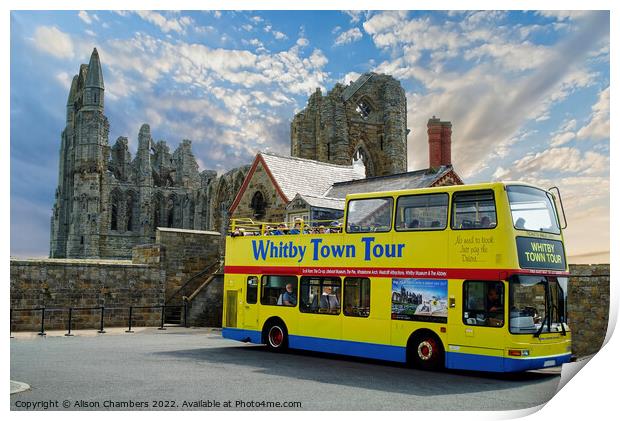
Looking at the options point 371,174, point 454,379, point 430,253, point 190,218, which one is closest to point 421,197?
point 430,253

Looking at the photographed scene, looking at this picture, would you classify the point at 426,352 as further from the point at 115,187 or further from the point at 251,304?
the point at 115,187

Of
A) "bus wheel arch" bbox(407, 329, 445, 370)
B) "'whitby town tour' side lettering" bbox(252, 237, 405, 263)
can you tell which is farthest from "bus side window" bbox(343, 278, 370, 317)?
"bus wheel arch" bbox(407, 329, 445, 370)

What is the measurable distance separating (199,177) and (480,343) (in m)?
73.3

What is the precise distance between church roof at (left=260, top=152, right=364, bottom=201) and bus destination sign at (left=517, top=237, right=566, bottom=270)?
14.2 meters

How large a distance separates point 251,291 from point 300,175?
11908 millimetres

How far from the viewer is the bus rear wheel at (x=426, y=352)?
13625 mm

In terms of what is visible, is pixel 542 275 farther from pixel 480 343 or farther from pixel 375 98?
pixel 375 98

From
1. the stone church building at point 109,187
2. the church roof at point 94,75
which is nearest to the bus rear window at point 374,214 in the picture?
the stone church building at point 109,187

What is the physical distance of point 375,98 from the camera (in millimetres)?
43656

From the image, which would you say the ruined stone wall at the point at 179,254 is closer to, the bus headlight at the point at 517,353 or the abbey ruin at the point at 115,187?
the abbey ruin at the point at 115,187

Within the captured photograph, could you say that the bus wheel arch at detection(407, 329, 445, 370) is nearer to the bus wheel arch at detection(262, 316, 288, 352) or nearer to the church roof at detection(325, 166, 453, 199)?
the bus wheel arch at detection(262, 316, 288, 352)

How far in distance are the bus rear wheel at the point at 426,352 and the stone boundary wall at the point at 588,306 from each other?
21.6ft

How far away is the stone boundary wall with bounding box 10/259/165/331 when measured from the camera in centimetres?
2244

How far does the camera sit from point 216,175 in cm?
6950
